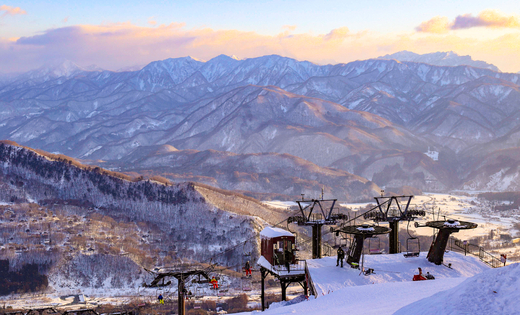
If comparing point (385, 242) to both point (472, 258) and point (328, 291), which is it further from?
point (328, 291)

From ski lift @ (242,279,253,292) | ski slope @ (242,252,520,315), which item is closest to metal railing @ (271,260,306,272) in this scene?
ski slope @ (242,252,520,315)

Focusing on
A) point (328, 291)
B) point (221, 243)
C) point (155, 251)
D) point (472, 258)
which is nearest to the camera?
point (328, 291)

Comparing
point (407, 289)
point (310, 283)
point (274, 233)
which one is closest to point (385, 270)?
point (310, 283)

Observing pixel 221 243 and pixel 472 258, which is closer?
pixel 472 258

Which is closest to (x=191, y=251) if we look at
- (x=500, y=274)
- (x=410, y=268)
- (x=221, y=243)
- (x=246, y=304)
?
(x=221, y=243)

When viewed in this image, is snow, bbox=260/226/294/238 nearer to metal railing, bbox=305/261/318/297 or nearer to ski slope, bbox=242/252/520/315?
ski slope, bbox=242/252/520/315

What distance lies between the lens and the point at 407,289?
33406 mm

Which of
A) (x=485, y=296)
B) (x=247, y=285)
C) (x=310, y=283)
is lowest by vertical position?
(x=247, y=285)

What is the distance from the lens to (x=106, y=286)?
97375mm

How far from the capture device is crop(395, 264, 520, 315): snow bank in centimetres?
1802

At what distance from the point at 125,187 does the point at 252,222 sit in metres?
52.3

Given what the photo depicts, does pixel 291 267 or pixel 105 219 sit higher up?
pixel 291 267

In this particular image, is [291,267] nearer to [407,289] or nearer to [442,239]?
[407,289]

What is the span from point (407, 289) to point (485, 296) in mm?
15217
